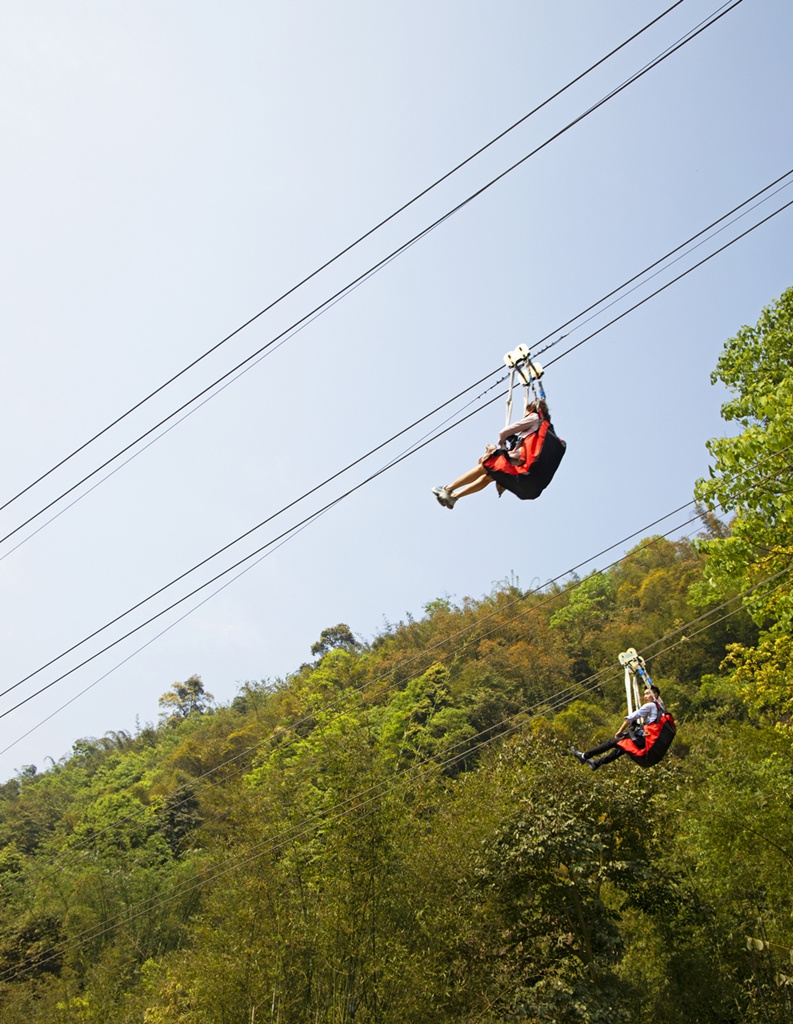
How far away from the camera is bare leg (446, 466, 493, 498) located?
5.05 meters

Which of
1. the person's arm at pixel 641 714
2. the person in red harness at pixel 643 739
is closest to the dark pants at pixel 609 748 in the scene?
the person in red harness at pixel 643 739

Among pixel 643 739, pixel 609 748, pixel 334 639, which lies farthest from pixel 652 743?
pixel 334 639

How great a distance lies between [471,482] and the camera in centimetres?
511

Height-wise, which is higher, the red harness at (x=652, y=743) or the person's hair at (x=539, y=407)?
the person's hair at (x=539, y=407)

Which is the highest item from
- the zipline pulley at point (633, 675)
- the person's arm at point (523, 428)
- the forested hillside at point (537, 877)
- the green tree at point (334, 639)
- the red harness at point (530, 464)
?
Result: the green tree at point (334, 639)

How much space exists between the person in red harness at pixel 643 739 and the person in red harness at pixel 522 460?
2579 millimetres

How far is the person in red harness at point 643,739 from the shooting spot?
6270 mm

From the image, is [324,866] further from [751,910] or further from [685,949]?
[751,910]

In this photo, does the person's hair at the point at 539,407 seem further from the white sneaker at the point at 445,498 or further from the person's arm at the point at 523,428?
the white sneaker at the point at 445,498

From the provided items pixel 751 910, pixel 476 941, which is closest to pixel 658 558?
pixel 751 910

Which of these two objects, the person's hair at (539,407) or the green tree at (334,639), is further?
the green tree at (334,639)

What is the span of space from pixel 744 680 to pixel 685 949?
657 cm

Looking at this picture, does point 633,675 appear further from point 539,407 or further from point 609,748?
point 539,407

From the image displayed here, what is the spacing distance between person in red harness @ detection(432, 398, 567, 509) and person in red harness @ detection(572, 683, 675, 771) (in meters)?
2.58
